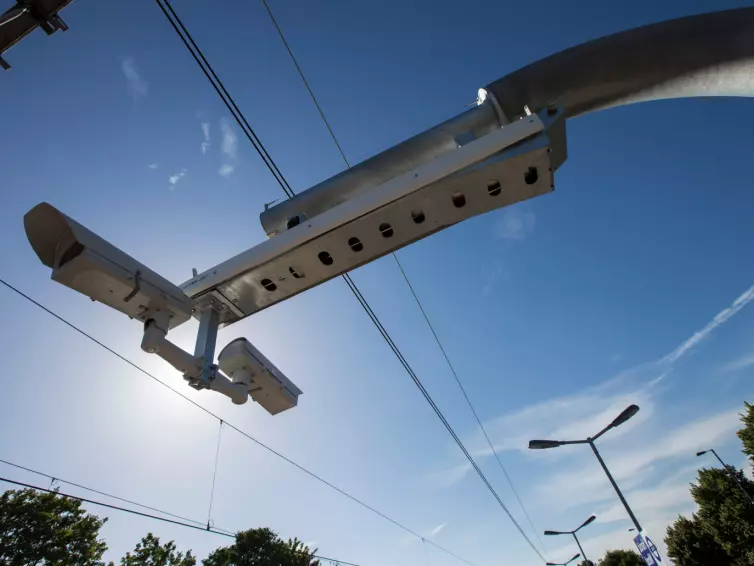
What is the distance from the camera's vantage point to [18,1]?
2445 mm

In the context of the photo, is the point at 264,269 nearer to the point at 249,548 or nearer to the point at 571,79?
the point at 571,79

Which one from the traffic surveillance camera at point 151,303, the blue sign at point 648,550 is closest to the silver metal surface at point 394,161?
the traffic surveillance camera at point 151,303

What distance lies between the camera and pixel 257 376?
9.89 feet

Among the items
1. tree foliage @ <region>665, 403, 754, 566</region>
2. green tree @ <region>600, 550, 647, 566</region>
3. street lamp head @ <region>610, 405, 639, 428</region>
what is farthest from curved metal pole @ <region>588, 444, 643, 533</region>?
green tree @ <region>600, 550, 647, 566</region>

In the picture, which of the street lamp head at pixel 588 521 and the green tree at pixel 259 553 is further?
the green tree at pixel 259 553

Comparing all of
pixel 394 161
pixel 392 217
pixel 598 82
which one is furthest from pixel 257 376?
pixel 598 82

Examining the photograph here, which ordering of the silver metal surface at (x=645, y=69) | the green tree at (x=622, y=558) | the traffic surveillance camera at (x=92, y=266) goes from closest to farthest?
the traffic surveillance camera at (x=92, y=266), the silver metal surface at (x=645, y=69), the green tree at (x=622, y=558)

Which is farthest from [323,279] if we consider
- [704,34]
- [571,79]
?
[704,34]

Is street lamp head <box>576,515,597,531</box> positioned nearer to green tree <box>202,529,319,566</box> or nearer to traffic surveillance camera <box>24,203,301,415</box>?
green tree <box>202,529,319,566</box>

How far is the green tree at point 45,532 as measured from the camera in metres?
27.3

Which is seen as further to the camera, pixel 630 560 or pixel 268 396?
pixel 630 560

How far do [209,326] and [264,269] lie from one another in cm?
64

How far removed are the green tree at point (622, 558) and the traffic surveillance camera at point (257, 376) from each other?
62990 mm

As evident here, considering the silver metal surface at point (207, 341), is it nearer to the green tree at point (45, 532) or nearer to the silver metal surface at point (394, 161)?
the silver metal surface at point (394, 161)
